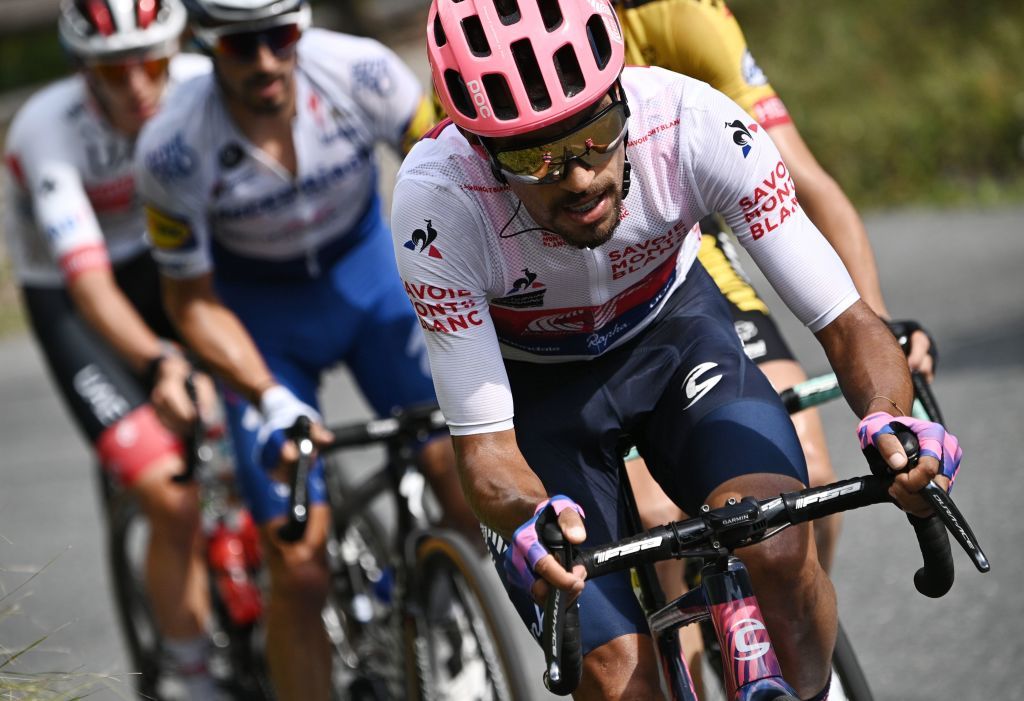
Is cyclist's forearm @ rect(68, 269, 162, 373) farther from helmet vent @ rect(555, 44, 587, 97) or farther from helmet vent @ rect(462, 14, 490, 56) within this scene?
helmet vent @ rect(555, 44, 587, 97)

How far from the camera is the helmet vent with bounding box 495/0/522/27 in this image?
324 cm

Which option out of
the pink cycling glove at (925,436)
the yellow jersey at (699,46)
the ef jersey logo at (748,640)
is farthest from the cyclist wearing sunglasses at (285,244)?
the pink cycling glove at (925,436)

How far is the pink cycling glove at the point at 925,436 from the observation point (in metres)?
2.87

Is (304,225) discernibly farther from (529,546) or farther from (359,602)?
(529,546)

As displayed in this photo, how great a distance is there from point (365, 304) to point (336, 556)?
928 millimetres

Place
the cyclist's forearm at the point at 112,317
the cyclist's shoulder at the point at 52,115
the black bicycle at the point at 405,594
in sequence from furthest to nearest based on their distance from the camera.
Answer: the cyclist's shoulder at the point at 52,115 < the cyclist's forearm at the point at 112,317 < the black bicycle at the point at 405,594

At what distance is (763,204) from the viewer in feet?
10.9

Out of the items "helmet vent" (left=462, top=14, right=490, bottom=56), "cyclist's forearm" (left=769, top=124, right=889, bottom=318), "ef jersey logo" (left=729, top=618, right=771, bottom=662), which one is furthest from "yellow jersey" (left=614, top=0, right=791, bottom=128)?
"ef jersey logo" (left=729, top=618, right=771, bottom=662)

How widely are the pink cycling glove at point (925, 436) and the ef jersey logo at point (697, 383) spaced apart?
59cm

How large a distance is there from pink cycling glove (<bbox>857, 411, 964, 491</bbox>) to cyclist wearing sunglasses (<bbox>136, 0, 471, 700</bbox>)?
220 cm

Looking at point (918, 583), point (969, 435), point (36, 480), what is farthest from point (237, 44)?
point (36, 480)

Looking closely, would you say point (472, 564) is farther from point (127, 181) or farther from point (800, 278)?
point (127, 181)

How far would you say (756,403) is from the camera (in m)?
3.44

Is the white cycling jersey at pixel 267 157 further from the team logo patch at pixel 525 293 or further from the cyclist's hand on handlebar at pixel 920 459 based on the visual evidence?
the cyclist's hand on handlebar at pixel 920 459
